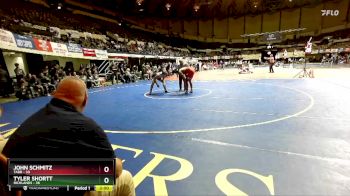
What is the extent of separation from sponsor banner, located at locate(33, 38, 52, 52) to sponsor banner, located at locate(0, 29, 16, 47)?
170 cm

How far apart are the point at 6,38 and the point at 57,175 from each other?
15.4 m

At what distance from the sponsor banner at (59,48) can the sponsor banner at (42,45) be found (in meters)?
0.38

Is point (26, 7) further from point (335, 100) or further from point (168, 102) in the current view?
point (335, 100)

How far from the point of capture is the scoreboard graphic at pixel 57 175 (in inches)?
65.2

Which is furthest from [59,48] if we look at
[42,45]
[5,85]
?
[5,85]

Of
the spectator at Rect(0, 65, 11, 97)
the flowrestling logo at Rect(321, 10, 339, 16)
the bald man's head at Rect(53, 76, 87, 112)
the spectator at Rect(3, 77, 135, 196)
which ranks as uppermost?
the flowrestling logo at Rect(321, 10, 339, 16)

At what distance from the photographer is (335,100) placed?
32.9 feet

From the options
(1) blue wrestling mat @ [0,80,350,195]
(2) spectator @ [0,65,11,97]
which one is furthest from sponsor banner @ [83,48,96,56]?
(1) blue wrestling mat @ [0,80,350,195]

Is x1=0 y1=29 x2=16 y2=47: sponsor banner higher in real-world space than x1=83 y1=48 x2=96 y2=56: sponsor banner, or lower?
higher

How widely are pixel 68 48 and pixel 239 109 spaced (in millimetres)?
14897

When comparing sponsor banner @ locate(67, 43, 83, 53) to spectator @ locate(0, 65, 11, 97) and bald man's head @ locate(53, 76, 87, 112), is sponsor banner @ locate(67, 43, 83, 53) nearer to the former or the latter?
spectator @ locate(0, 65, 11, 97)

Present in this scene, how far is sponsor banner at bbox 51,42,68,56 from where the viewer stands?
1781 centimetres

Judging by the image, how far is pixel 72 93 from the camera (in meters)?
2.12

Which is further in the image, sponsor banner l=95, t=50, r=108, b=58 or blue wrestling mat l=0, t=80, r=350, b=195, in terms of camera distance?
sponsor banner l=95, t=50, r=108, b=58
